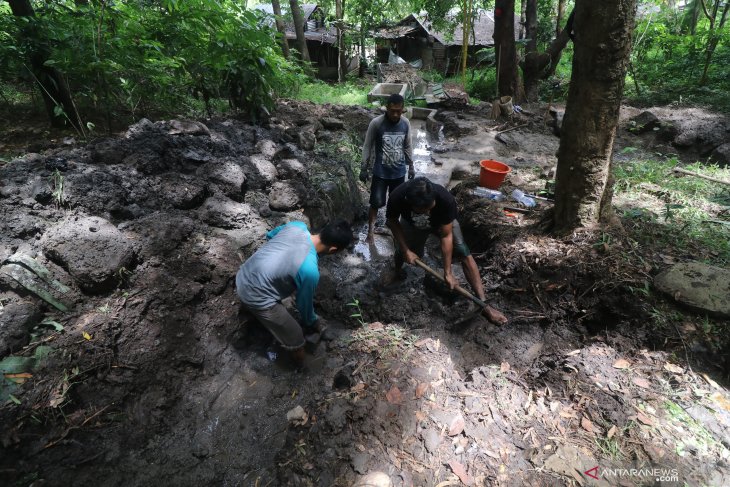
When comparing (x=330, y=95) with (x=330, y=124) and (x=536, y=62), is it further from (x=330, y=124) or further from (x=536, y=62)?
(x=536, y=62)

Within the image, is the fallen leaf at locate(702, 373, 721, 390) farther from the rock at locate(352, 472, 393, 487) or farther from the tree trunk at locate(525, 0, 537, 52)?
the tree trunk at locate(525, 0, 537, 52)

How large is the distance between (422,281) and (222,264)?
7.79 feet

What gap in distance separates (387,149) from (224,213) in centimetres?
227

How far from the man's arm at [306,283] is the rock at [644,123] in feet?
32.0

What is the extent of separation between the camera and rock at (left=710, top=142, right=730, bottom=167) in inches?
251

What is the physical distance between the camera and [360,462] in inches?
87.1

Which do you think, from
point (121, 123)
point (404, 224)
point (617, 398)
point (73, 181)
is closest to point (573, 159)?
point (404, 224)

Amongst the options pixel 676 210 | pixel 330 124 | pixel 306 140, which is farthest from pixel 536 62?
pixel 306 140

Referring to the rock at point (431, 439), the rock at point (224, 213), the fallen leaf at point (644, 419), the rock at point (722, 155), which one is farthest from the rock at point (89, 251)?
the rock at point (722, 155)

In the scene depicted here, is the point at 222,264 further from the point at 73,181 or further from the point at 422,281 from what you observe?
the point at 422,281

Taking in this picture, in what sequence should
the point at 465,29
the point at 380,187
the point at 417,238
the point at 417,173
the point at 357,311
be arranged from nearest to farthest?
the point at 357,311 → the point at 417,238 → the point at 380,187 → the point at 417,173 → the point at 465,29

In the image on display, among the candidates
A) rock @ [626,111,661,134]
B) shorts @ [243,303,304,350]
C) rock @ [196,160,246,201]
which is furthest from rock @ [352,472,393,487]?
rock @ [626,111,661,134]

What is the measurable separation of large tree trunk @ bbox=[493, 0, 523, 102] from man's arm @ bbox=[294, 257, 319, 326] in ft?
37.6

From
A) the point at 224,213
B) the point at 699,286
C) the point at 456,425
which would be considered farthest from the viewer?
the point at 224,213
